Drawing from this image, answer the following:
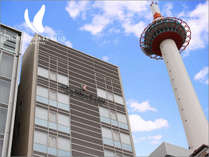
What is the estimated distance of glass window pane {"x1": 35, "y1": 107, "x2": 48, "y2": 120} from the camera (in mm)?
52513

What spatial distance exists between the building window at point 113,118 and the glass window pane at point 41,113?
12620 millimetres

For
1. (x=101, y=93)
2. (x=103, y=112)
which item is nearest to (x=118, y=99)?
(x=101, y=93)

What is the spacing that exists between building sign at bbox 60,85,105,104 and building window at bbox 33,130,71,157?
1188 cm

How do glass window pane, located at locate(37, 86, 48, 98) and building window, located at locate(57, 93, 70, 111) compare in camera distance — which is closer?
glass window pane, located at locate(37, 86, 48, 98)

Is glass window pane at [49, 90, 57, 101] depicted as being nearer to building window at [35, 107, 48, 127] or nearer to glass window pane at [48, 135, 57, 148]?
building window at [35, 107, 48, 127]

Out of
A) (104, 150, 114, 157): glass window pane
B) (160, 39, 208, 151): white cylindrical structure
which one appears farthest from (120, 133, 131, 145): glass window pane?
(160, 39, 208, 151): white cylindrical structure

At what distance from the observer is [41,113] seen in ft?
174

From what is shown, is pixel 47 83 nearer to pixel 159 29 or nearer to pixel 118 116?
pixel 118 116

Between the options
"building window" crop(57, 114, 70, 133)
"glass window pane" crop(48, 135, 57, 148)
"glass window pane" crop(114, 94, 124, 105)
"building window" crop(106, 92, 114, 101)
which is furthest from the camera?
"glass window pane" crop(114, 94, 124, 105)

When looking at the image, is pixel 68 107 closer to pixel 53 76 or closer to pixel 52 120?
pixel 52 120

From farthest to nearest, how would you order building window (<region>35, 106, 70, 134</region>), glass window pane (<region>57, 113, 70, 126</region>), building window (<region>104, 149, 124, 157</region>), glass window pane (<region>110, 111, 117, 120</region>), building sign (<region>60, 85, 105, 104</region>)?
glass window pane (<region>110, 111, 117, 120</region>)
building sign (<region>60, 85, 105, 104</region>)
building window (<region>104, 149, 124, 157</region>)
glass window pane (<region>57, 113, 70, 126</region>)
building window (<region>35, 106, 70, 134</region>)

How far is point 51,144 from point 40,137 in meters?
2.21

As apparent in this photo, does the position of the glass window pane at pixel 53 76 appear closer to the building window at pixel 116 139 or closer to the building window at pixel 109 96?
the building window at pixel 109 96

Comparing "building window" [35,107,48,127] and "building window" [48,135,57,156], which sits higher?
"building window" [35,107,48,127]
